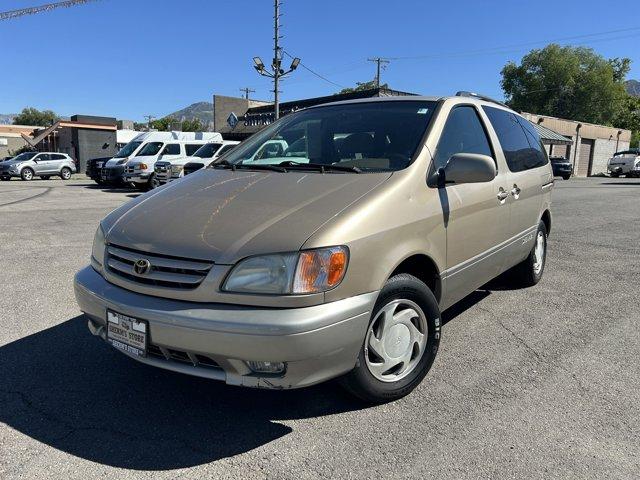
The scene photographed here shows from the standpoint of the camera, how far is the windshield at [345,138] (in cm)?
328

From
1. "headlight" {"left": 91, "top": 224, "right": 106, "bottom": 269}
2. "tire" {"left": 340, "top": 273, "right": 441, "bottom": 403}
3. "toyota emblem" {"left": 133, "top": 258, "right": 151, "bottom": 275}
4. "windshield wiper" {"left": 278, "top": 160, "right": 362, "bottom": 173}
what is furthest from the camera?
"windshield wiper" {"left": 278, "top": 160, "right": 362, "bottom": 173}

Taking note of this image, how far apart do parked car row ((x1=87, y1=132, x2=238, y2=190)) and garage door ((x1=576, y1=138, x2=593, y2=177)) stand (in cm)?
3557

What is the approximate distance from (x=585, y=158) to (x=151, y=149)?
4025 cm

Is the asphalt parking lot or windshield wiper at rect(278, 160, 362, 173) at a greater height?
windshield wiper at rect(278, 160, 362, 173)

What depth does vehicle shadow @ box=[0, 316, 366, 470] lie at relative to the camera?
249cm

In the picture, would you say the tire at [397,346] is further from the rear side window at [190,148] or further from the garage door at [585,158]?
the garage door at [585,158]

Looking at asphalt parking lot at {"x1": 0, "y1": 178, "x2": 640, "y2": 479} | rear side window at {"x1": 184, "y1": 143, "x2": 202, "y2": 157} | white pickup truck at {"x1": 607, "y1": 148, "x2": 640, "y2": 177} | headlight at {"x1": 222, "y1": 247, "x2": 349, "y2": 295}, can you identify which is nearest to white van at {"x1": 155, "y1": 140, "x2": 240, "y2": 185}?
rear side window at {"x1": 184, "y1": 143, "x2": 202, "y2": 157}

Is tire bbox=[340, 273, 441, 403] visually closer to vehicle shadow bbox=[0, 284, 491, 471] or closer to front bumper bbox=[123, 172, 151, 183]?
vehicle shadow bbox=[0, 284, 491, 471]

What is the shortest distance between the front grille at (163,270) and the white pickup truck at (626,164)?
126 feet

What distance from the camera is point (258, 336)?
7.43ft

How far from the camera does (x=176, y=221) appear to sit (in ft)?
9.04

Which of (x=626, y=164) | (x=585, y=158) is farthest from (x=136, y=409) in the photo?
(x=585, y=158)

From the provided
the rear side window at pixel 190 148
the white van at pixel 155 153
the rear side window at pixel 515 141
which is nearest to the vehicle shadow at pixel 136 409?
the rear side window at pixel 515 141

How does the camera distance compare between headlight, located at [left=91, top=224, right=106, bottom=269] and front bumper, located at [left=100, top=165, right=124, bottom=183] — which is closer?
headlight, located at [left=91, top=224, right=106, bottom=269]
